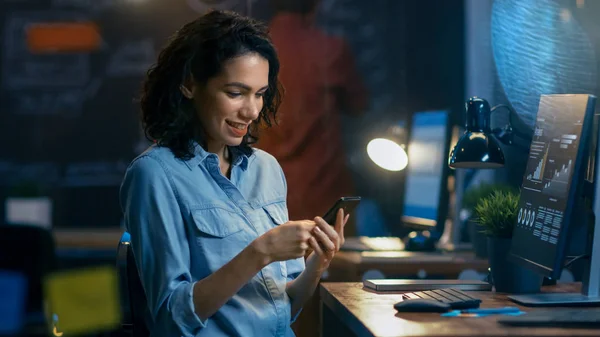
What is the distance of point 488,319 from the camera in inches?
57.7

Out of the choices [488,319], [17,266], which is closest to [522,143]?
[488,319]

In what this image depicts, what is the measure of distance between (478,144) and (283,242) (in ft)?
2.44

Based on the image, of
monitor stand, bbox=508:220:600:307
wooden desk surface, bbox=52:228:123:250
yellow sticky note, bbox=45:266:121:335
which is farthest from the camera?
yellow sticky note, bbox=45:266:121:335

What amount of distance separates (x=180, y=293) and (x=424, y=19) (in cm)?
291

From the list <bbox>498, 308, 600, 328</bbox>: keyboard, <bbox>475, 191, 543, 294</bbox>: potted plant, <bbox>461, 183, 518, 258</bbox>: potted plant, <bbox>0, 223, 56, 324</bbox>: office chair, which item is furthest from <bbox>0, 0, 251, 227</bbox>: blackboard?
<bbox>498, 308, 600, 328</bbox>: keyboard

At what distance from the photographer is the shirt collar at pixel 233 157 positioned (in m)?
1.81

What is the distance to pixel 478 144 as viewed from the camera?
2113mm

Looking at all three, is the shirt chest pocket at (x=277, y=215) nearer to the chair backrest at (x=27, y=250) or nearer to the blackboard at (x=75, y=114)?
the chair backrest at (x=27, y=250)

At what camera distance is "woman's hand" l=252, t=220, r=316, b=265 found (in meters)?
1.61

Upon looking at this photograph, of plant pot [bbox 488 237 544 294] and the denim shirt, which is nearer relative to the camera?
the denim shirt

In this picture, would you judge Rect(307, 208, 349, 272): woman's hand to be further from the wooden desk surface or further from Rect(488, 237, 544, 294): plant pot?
the wooden desk surface

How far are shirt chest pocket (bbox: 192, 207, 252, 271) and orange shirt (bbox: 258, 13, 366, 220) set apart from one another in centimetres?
246

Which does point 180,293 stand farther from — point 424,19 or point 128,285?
point 424,19

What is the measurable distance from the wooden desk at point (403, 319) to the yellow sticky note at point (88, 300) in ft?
7.56
